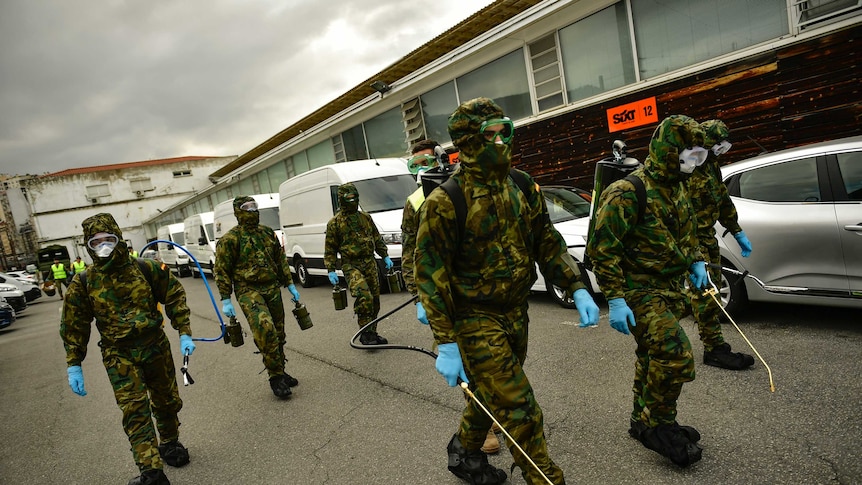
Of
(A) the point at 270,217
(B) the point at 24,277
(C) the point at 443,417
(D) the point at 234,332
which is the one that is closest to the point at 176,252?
(A) the point at 270,217

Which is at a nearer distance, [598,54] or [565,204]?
[565,204]

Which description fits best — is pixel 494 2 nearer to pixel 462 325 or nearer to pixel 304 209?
pixel 304 209

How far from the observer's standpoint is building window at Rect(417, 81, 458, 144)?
14367 millimetres

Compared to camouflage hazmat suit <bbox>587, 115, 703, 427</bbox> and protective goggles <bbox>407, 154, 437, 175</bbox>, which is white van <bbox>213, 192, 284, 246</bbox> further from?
camouflage hazmat suit <bbox>587, 115, 703, 427</bbox>

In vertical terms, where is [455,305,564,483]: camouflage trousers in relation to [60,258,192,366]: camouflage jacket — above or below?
below

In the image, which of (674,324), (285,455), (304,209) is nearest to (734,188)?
(674,324)

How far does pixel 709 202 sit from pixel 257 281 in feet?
14.3

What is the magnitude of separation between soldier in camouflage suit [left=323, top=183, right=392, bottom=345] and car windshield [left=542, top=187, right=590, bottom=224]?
8.29ft

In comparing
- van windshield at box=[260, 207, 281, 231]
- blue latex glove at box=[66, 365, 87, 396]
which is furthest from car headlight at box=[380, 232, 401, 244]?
van windshield at box=[260, 207, 281, 231]

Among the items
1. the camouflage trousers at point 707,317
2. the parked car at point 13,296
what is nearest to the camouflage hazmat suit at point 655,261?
the camouflage trousers at point 707,317

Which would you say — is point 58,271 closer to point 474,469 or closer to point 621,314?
point 474,469

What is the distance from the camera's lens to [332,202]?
10.8m

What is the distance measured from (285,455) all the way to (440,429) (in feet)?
3.85

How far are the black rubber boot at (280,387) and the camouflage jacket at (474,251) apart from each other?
123 inches
